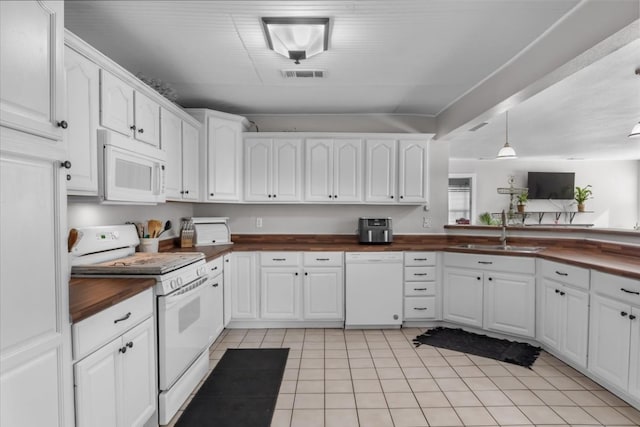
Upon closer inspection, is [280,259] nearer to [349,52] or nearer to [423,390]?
[423,390]

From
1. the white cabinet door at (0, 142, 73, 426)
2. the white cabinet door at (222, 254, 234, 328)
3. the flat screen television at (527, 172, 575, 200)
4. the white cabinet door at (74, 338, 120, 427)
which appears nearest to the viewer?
the white cabinet door at (0, 142, 73, 426)

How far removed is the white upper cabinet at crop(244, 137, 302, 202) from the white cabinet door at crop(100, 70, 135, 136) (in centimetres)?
163

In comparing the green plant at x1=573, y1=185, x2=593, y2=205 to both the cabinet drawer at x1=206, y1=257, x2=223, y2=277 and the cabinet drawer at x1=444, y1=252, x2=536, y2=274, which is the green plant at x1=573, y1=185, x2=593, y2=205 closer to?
the cabinet drawer at x1=444, y1=252, x2=536, y2=274

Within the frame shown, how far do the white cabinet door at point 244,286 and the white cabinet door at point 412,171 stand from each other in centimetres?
188

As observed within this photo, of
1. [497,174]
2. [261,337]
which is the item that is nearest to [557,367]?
[261,337]

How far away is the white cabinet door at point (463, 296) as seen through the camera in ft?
11.2

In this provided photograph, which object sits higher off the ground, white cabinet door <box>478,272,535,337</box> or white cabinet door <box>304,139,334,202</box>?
white cabinet door <box>304,139,334,202</box>

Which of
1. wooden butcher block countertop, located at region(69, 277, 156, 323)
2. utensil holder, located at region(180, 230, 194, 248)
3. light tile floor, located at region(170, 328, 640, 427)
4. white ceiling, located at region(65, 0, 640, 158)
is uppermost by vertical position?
white ceiling, located at region(65, 0, 640, 158)

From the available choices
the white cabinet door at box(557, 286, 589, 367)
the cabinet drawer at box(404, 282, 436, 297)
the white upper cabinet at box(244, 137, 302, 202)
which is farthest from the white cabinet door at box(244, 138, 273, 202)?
the white cabinet door at box(557, 286, 589, 367)

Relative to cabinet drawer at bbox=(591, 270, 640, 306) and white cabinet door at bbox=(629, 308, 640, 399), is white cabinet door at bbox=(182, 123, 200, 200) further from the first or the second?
white cabinet door at bbox=(629, 308, 640, 399)

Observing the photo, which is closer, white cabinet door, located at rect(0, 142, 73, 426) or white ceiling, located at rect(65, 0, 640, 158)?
white cabinet door, located at rect(0, 142, 73, 426)

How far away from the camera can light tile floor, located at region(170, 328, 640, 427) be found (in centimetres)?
208

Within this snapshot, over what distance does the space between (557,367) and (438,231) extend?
1.86 m

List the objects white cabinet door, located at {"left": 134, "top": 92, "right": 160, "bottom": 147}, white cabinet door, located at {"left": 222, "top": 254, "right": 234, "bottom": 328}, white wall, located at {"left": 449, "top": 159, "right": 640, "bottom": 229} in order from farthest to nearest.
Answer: white wall, located at {"left": 449, "top": 159, "right": 640, "bottom": 229} → white cabinet door, located at {"left": 222, "top": 254, "right": 234, "bottom": 328} → white cabinet door, located at {"left": 134, "top": 92, "right": 160, "bottom": 147}
